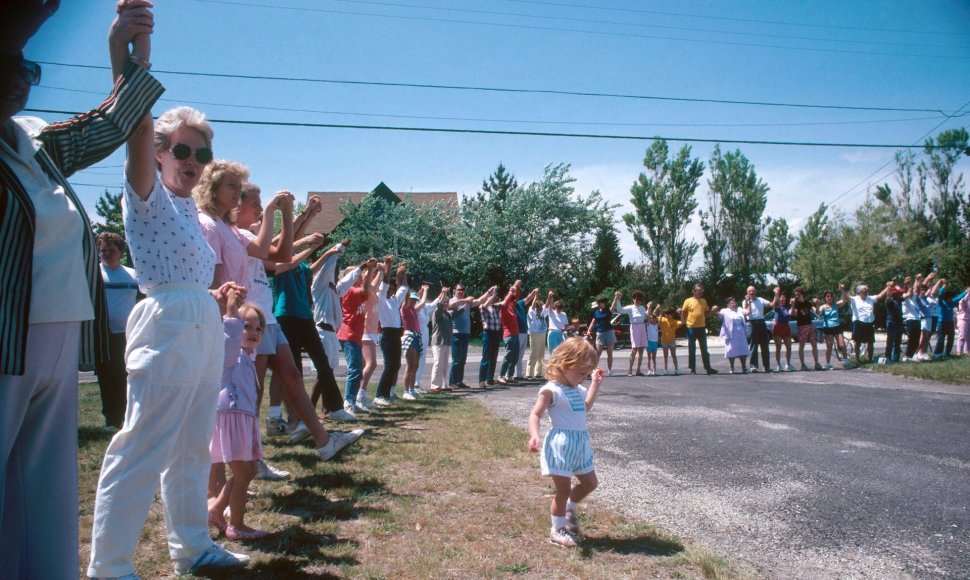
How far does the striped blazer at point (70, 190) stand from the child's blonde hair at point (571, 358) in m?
2.39

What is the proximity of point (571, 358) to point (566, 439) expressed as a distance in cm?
46

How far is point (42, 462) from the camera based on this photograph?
6.31ft

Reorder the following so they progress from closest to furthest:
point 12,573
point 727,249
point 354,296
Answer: point 12,573 < point 354,296 < point 727,249

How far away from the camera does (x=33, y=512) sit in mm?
1911

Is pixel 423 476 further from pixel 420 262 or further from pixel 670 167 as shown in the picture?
pixel 670 167

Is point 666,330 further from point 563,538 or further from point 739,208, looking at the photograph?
point 739,208

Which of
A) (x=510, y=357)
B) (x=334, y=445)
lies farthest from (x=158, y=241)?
(x=510, y=357)

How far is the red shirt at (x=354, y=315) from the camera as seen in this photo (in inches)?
323

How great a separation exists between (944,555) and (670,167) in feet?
149

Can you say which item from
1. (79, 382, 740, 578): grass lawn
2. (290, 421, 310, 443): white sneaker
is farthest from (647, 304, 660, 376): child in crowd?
(290, 421, 310, 443): white sneaker

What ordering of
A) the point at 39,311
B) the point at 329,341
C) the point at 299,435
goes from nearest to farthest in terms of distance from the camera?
the point at 39,311 → the point at 299,435 → the point at 329,341

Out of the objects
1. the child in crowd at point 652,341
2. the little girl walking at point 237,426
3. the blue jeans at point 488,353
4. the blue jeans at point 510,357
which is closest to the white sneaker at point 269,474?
the little girl walking at point 237,426

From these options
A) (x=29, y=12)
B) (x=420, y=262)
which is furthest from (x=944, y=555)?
(x=420, y=262)

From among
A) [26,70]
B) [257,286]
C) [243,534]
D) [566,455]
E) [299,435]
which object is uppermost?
[26,70]
